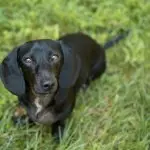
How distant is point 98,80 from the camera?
432 centimetres

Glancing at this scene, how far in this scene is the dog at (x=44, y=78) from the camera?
10.5 feet

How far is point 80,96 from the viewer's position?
160 inches

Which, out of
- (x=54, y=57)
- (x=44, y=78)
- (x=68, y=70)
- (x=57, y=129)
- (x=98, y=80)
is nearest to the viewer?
(x=44, y=78)

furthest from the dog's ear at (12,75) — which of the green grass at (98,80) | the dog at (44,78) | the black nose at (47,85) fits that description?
the green grass at (98,80)

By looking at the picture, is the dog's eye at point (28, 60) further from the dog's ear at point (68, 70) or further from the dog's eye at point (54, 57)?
the dog's ear at point (68, 70)

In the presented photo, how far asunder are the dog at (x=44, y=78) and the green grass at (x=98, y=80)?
0.59ft

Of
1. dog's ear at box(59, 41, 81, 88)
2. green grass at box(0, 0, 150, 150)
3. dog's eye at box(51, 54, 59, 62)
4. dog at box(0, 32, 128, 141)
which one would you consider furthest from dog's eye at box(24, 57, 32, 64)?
green grass at box(0, 0, 150, 150)

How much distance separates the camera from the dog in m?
3.19

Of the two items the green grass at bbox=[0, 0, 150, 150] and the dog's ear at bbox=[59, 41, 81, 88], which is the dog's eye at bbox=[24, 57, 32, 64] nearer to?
the dog's ear at bbox=[59, 41, 81, 88]

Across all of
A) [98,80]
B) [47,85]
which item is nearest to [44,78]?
[47,85]

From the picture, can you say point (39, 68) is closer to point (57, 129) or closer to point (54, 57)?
point (54, 57)

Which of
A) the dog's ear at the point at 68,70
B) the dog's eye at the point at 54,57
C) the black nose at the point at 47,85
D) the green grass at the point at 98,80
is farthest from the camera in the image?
the green grass at the point at 98,80

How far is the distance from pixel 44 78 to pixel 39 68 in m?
0.08

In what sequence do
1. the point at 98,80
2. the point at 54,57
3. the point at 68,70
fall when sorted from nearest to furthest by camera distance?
the point at 54,57
the point at 68,70
the point at 98,80
